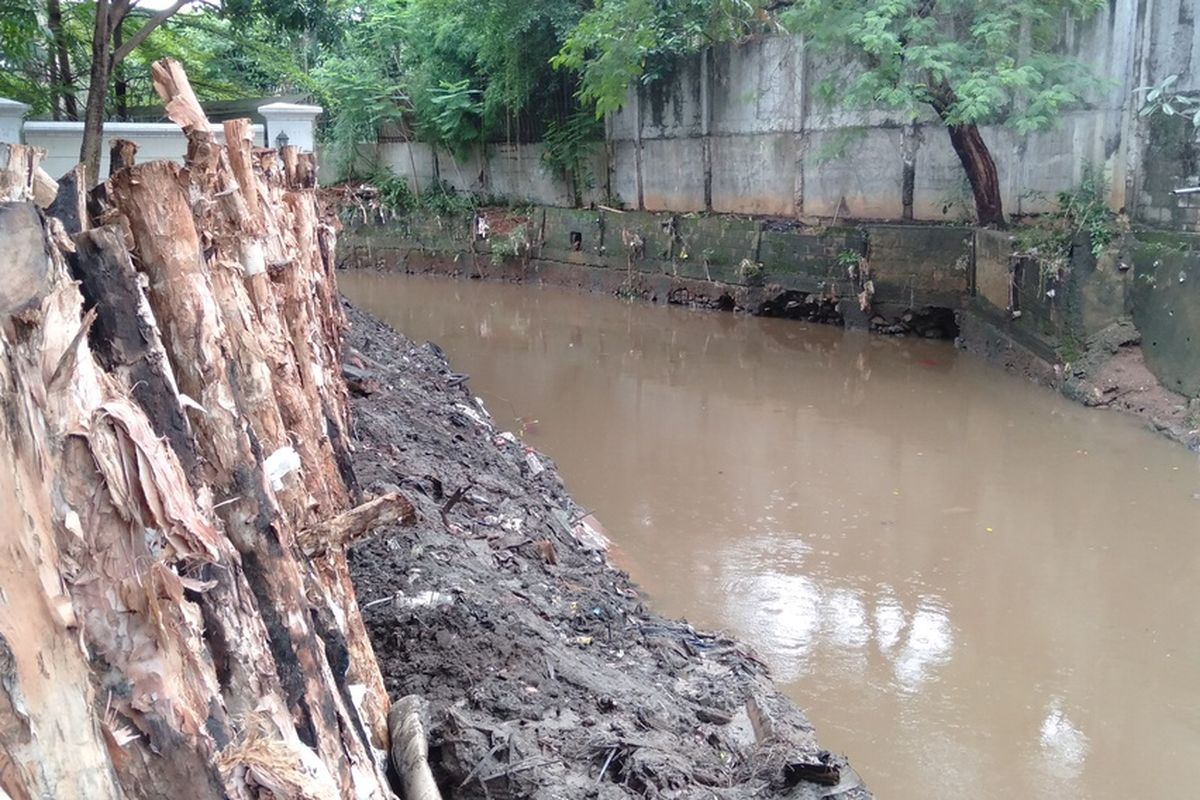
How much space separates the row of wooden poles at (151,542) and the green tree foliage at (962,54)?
886 centimetres

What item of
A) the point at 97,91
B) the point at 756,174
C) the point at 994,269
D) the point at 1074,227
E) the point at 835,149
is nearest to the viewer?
the point at 97,91

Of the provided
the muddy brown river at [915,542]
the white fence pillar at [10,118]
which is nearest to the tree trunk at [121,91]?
the white fence pillar at [10,118]

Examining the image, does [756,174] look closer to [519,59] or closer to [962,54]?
[519,59]

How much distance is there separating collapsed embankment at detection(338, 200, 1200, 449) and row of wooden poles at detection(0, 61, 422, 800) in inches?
320

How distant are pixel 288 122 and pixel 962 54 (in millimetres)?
7583

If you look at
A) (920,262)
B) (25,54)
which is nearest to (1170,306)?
(920,262)

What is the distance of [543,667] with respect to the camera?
3826 mm

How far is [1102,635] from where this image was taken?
5.90m

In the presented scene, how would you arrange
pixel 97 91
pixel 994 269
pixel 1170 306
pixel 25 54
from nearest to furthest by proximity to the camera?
pixel 97 91
pixel 1170 306
pixel 25 54
pixel 994 269

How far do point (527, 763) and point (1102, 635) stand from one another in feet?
13.8

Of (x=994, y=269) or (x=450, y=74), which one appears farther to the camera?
(x=450, y=74)

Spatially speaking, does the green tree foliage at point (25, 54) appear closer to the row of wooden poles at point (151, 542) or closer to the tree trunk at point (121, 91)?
the tree trunk at point (121, 91)

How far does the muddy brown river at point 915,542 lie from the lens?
502cm

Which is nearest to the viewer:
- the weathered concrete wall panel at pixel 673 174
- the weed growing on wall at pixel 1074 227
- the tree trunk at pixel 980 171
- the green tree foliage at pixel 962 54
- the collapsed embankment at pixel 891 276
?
the collapsed embankment at pixel 891 276
